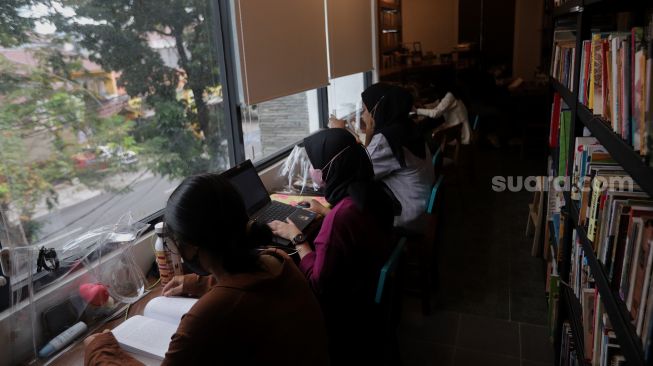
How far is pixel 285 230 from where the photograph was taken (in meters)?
1.93

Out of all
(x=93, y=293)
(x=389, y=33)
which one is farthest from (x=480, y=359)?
(x=389, y=33)

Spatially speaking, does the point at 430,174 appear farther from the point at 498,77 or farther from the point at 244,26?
the point at 498,77

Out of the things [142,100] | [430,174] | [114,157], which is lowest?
[430,174]

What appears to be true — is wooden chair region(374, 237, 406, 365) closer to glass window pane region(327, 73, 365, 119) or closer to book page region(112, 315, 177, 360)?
book page region(112, 315, 177, 360)

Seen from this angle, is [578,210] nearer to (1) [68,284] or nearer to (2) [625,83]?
(2) [625,83]

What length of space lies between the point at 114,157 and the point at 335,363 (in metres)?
1.18

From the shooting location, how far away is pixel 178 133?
225cm

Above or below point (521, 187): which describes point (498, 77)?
above

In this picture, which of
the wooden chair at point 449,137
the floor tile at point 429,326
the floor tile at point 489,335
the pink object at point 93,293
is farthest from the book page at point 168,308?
the wooden chair at point 449,137

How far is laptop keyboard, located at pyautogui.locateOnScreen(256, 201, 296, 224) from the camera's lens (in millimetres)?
2131

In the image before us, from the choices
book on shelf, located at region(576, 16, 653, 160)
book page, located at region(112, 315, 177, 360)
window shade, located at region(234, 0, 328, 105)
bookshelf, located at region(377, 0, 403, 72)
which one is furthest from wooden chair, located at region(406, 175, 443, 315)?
bookshelf, located at region(377, 0, 403, 72)

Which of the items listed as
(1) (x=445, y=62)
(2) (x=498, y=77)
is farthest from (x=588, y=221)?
(2) (x=498, y=77)

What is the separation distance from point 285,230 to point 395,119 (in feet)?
4.35

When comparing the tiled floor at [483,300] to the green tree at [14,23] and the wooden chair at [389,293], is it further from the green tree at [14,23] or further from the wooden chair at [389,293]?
the green tree at [14,23]
